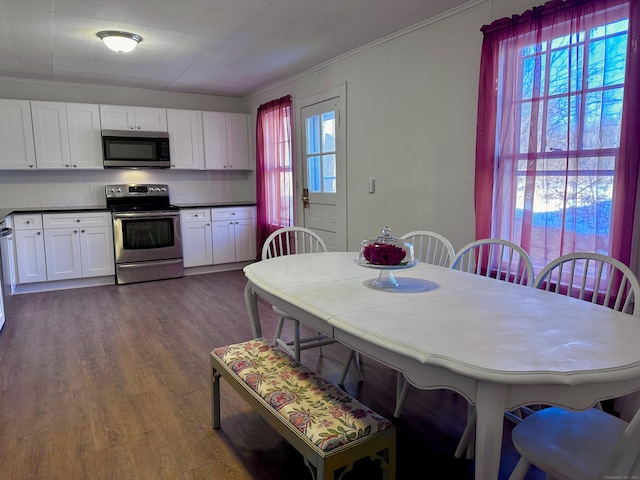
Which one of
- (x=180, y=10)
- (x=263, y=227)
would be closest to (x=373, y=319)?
(x=180, y=10)

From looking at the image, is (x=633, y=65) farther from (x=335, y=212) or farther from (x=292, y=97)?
(x=292, y=97)

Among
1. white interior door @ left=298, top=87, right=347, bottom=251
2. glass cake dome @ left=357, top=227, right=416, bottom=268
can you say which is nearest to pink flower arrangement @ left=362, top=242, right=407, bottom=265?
glass cake dome @ left=357, top=227, right=416, bottom=268

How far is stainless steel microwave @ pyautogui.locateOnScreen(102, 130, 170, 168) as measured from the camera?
510cm

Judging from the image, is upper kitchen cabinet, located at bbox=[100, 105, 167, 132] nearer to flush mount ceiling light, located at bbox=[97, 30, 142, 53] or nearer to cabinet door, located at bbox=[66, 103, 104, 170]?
cabinet door, located at bbox=[66, 103, 104, 170]

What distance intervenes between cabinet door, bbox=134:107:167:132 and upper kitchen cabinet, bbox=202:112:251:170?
515mm

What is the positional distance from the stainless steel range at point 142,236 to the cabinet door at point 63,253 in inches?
15.8

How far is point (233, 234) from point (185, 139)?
53.4 inches

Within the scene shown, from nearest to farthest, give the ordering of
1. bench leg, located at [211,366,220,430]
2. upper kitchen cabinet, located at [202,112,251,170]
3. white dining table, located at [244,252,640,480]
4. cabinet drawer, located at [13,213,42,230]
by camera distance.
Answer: white dining table, located at [244,252,640,480]
bench leg, located at [211,366,220,430]
cabinet drawer, located at [13,213,42,230]
upper kitchen cabinet, located at [202,112,251,170]

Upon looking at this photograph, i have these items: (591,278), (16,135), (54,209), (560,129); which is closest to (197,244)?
(54,209)

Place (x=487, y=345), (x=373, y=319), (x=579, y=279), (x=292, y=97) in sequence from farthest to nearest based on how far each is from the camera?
(x=292, y=97), (x=579, y=279), (x=373, y=319), (x=487, y=345)

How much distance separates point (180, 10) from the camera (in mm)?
2926

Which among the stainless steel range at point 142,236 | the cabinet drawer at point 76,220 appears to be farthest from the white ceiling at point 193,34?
the cabinet drawer at point 76,220

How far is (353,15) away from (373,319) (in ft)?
7.99

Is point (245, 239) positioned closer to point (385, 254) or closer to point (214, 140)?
point (214, 140)
